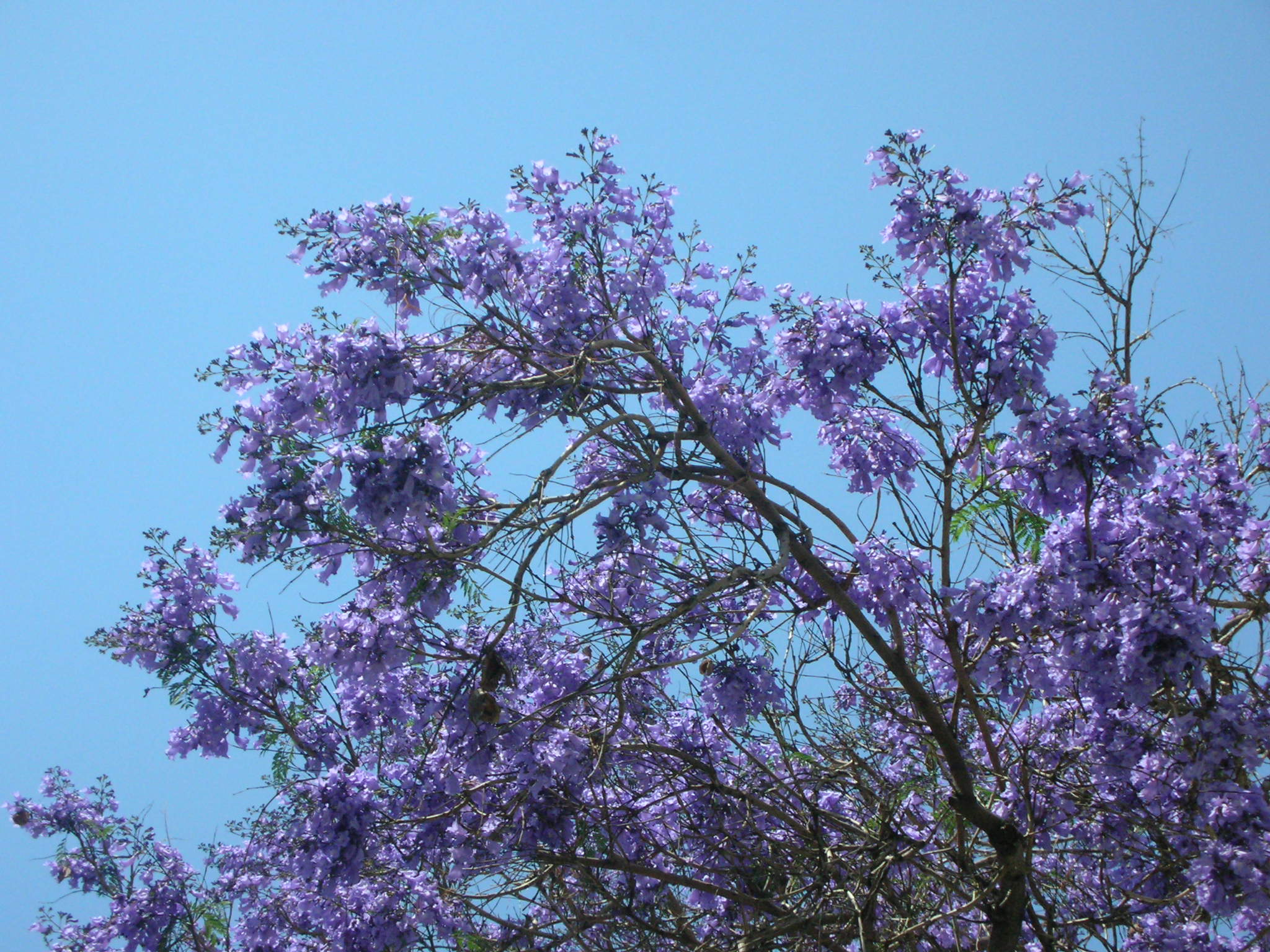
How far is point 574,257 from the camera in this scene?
16.2 ft

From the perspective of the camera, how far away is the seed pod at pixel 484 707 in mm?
4535

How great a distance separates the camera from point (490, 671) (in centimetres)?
458

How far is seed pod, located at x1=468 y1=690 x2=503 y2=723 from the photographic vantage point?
4.54m

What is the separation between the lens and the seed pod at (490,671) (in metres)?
4.50

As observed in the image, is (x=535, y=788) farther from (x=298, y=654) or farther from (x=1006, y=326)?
(x=1006, y=326)

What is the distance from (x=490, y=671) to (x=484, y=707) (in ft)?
0.56

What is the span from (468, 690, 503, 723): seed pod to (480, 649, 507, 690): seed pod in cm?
4

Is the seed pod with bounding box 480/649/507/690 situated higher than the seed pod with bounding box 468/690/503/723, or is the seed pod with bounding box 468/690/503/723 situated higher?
the seed pod with bounding box 480/649/507/690

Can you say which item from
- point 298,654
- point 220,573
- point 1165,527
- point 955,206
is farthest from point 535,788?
point 955,206

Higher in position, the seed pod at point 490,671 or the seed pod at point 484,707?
the seed pod at point 490,671

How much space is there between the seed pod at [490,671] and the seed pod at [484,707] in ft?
0.11

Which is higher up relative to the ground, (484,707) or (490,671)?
(490,671)

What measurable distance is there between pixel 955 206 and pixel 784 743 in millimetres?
2537

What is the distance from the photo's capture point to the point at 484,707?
4.60 metres
